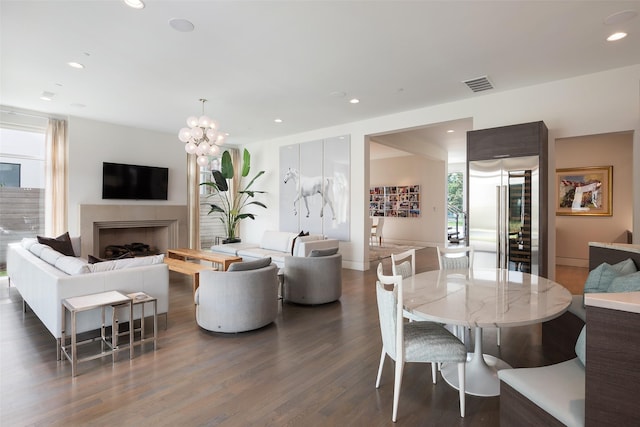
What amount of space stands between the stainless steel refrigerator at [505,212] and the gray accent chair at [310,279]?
222 cm

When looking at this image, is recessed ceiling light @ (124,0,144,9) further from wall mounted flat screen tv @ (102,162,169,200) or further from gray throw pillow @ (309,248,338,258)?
wall mounted flat screen tv @ (102,162,169,200)

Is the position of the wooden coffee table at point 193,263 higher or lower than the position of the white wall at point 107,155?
lower

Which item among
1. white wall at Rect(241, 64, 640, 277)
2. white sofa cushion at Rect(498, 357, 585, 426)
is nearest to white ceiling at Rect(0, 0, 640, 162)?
white wall at Rect(241, 64, 640, 277)

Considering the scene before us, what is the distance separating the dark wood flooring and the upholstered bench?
1.74 feet

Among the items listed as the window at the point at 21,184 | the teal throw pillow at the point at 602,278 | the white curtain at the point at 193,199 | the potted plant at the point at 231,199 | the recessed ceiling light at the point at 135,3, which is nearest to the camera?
the teal throw pillow at the point at 602,278

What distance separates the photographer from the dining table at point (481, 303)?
192 cm

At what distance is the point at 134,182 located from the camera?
751 cm

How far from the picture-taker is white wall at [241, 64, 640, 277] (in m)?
4.25

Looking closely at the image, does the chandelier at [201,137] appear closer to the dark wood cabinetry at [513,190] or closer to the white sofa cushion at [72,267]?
the white sofa cushion at [72,267]

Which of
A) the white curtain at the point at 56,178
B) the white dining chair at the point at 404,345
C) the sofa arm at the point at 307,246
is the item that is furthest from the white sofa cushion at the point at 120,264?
the white curtain at the point at 56,178

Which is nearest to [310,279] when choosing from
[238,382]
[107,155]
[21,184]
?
[238,382]

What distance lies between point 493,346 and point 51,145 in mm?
8046

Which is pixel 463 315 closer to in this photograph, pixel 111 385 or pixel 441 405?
pixel 441 405

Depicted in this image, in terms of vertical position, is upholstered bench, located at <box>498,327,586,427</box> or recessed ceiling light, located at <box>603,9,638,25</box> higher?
recessed ceiling light, located at <box>603,9,638,25</box>
